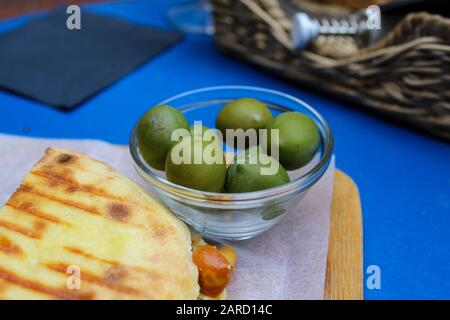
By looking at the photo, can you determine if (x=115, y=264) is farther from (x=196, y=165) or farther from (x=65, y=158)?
(x=65, y=158)

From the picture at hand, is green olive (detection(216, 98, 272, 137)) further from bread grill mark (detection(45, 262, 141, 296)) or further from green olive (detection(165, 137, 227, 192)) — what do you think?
bread grill mark (detection(45, 262, 141, 296))

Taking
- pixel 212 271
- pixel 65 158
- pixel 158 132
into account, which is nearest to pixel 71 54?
pixel 65 158

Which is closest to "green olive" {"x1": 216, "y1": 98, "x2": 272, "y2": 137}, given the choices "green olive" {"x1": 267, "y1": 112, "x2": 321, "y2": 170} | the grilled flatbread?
"green olive" {"x1": 267, "y1": 112, "x2": 321, "y2": 170}

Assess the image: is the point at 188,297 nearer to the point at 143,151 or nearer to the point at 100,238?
the point at 100,238

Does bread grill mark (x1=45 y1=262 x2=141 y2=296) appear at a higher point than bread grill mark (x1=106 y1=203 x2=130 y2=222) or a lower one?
lower

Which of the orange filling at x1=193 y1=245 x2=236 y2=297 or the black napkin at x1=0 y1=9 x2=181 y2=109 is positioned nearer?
the orange filling at x1=193 y1=245 x2=236 y2=297

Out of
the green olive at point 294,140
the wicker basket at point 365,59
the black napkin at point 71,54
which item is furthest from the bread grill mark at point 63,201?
the wicker basket at point 365,59

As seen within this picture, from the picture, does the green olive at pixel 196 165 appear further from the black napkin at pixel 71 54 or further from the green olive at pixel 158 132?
the black napkin at pixel 71 54
